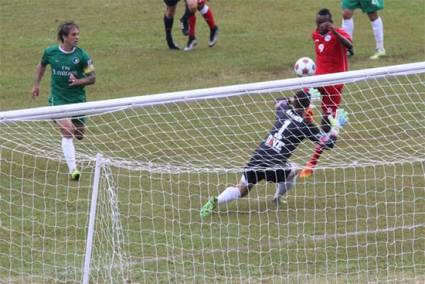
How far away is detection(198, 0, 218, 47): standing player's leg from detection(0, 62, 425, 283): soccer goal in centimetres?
416

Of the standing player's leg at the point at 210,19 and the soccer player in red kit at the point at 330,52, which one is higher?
the standing player's leg at the point at 210,19

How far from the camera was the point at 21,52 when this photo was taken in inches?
687

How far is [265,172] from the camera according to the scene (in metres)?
10.5

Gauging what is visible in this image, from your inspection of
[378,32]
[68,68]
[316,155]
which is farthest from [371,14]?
[68,68]

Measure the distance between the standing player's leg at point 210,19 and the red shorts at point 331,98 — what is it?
5.22 metres

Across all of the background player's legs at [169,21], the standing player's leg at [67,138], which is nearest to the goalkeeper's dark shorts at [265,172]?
the standing player's leg at [67,138]

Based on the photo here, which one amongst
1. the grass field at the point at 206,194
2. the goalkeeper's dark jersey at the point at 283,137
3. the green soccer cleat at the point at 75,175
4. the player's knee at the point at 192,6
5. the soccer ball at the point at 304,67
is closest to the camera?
the grass field at the point at 206,194

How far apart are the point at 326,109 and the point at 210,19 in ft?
18.8

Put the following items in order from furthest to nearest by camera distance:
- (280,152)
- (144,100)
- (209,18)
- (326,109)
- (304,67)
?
(209,18) < (304,67) < (326,109) < (280,152) < (144,100)

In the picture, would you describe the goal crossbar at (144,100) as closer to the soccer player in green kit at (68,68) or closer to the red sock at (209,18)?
the soccer player in green kit at (68,68)

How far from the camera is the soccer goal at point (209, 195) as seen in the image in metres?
9.13

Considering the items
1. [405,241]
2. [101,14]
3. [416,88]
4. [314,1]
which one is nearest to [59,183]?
[405,241]

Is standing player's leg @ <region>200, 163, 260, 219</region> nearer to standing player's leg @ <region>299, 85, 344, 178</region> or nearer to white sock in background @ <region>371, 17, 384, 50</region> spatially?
standing player's leg @ <region>299, 85, 344, 178</region>

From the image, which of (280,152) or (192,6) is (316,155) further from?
(192,6)
